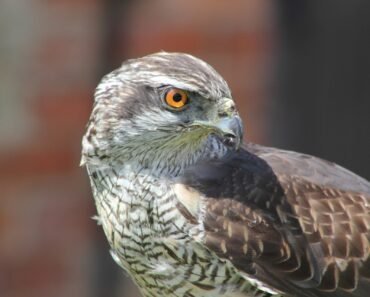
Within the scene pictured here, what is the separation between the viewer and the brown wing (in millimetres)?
6051

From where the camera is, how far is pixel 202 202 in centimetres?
607

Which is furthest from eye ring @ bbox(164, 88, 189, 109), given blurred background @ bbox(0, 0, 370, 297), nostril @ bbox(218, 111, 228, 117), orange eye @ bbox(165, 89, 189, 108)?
blurred background @ bbox(0, 0, 370, 297)

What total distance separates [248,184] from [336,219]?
0.34 metres

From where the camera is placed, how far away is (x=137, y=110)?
20.1 feet

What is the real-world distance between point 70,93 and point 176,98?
8.43 feet

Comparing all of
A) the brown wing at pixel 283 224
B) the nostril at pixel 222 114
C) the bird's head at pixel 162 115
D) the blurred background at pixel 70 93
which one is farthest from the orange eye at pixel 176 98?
the blurred background at pixel 70 93

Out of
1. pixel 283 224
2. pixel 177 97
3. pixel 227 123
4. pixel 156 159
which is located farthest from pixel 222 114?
pixel 283 224

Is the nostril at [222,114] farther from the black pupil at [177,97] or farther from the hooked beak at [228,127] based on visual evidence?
the black pupil at [177,97]

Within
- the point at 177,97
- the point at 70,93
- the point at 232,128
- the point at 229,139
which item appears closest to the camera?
the point at 232,128

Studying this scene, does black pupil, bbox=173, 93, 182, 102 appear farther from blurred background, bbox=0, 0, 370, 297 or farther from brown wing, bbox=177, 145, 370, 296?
blurred background, bbox=0, 0, 370, 297

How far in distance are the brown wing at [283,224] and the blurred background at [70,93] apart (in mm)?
1825

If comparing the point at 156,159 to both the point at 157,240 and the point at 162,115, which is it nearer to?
the point at 162,115

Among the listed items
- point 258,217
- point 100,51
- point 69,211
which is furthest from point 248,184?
point 69,211

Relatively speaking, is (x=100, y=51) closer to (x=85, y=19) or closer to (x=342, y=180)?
(x=85, y=19)
